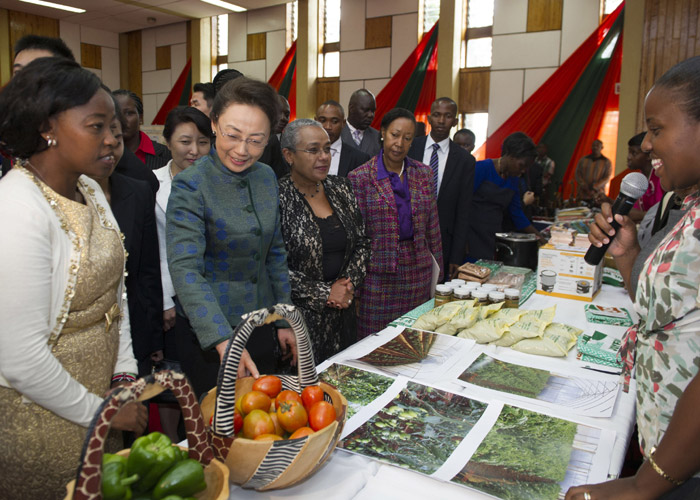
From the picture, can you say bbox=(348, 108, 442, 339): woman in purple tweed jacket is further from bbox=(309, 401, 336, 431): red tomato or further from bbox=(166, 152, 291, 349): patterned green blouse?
bbox=(309, 401, 336, 431): red tomato

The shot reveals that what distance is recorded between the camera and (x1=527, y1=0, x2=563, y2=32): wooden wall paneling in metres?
7.27

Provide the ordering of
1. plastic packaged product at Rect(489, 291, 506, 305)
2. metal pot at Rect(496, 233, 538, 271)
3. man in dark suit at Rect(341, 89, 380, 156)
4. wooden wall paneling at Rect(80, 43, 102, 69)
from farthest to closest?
wooden wall paneling at Rect(80, 43, 102, 69) → man in dark suit at Rect(341, 89, 380, 156) → metal pot at Rect(496, 233, 538, 271) → plastic packaged product at Rect(489, 291, 506, 305)

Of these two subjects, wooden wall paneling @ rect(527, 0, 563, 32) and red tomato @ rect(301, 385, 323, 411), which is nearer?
red tomato @ rect(301, 385, 323, 411)

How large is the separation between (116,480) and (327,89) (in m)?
9.30

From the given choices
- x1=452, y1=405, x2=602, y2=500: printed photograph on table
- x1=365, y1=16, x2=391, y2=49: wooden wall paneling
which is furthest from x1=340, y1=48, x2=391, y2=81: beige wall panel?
x1=452, y1=405, x2=602, y2=500: printed photograph on table

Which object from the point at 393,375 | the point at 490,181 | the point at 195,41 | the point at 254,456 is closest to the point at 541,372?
the point at 393,375

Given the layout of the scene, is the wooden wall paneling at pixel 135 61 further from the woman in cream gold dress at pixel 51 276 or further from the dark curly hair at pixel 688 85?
the dark curly hair at pixel 688 85

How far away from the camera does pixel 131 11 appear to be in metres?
10.2

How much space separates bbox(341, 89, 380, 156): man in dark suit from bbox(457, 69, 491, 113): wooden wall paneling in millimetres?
4186

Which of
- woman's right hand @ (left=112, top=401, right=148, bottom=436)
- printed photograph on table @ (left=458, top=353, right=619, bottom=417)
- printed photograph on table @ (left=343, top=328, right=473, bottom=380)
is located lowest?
printed photograph on table @ (left=458, top=353, right=619, bottom=417)

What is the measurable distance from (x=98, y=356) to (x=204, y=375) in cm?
55

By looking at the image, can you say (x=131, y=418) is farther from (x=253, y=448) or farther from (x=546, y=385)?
(x=546, y=385)

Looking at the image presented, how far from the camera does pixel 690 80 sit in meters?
0.98

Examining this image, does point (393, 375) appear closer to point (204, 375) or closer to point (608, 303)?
point (204, 375)
